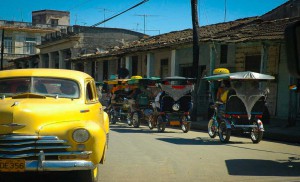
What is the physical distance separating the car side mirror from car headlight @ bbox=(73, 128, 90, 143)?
3320mm

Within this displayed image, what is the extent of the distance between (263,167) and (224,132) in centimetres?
413

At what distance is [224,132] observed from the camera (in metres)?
12.3

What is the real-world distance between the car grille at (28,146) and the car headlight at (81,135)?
19cm

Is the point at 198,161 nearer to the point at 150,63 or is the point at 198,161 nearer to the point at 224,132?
the point at 224,132

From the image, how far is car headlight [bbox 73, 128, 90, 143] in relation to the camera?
553 centimetres

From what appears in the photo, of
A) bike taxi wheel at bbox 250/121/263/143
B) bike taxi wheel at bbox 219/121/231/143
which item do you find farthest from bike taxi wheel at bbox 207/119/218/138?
bike taxi wheel at bbox 250/121/263/143

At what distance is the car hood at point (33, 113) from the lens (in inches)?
215

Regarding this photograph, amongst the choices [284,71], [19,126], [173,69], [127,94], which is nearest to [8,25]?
[173,69]

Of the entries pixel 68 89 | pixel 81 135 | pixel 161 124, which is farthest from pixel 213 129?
pixel 81 135

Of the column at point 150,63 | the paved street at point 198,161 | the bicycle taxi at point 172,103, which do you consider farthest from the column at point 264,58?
the column at point 150,63

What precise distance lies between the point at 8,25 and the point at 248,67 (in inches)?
2087

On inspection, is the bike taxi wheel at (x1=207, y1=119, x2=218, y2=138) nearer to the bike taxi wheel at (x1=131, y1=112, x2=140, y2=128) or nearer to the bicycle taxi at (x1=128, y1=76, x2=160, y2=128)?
the bicycle taxi at (x1=128, y1=76, x2=160, y2=128)

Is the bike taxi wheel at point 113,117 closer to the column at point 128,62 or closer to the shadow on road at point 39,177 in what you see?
the shadow on road at point 39,177

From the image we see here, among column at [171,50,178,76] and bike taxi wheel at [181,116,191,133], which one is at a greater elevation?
column at [171,50,178,76]
